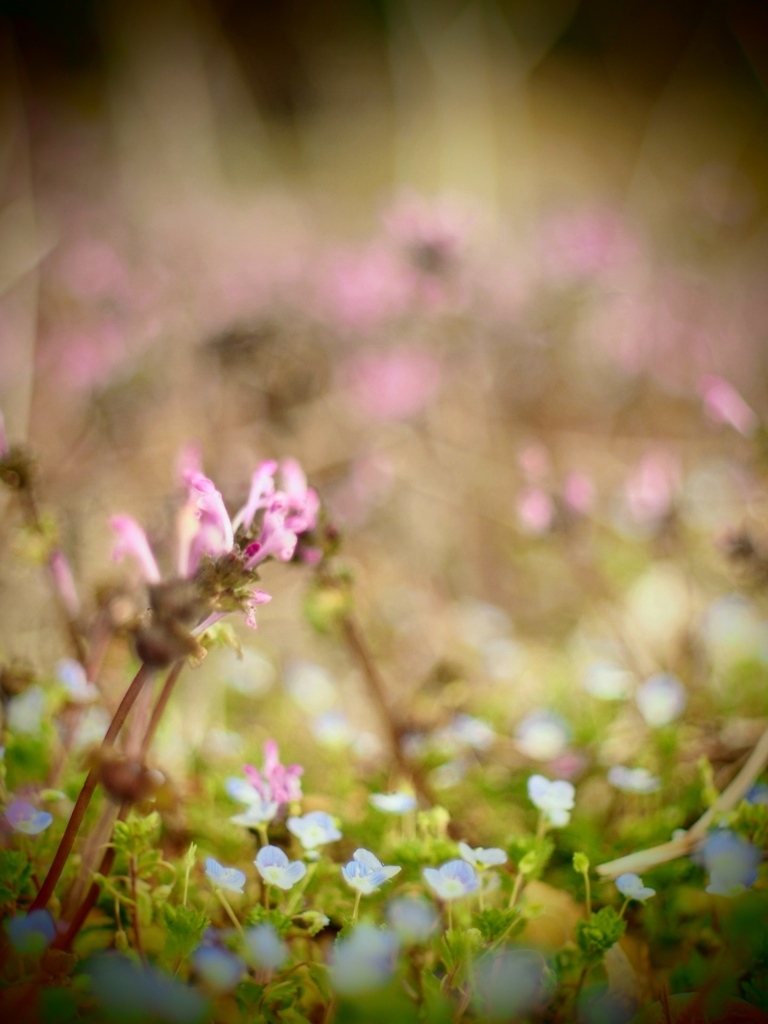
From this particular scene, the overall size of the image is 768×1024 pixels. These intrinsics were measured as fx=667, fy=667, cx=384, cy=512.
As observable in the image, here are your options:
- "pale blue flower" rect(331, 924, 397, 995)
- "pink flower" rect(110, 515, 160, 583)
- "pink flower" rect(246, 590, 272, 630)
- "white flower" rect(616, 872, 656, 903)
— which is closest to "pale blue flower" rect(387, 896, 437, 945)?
"pale blue flower" rect(331, 924, 397, 995)

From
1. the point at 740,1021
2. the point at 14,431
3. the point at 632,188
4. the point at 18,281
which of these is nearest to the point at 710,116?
the point at 632,188

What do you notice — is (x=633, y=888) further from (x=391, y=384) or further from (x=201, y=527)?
(x=391, y=384)

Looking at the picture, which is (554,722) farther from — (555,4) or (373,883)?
(555,4)

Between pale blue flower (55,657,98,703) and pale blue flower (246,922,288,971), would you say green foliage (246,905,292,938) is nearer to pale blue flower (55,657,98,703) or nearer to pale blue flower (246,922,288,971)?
pale blue flower (246,922,288,971)

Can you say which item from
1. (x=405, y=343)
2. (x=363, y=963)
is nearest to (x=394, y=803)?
(x=363, y=963)

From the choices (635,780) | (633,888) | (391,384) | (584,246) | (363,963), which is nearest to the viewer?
(363,963)

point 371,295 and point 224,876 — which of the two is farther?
point 371,295
